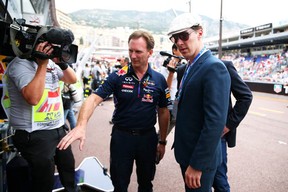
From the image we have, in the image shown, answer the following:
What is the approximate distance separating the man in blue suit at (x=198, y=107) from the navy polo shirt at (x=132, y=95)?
52 centimetres

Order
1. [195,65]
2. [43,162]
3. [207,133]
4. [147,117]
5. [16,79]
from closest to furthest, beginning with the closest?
[207,133] < [195,65] < [16,79] < [43,162] < [147,117]

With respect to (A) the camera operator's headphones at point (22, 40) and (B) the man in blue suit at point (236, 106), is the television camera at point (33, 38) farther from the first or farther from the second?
(B) the man in blue suit at point (236, 106)

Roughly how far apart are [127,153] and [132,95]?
527 millimetres

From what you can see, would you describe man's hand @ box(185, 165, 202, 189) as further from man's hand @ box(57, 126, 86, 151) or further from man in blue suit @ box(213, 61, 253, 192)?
man in blue suit @ box(213, 61, 253, 192)

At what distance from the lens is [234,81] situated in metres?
2.25

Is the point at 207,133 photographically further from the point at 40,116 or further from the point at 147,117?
the point at 40,116

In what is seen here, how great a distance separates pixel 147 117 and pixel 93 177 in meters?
1.48

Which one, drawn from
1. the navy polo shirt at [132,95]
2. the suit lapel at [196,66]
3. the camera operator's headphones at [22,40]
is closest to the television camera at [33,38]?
the camera operator's headphones at [22,40]

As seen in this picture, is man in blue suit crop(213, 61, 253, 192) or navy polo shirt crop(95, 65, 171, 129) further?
man in blue suit crop(213, 61, 253, 192)

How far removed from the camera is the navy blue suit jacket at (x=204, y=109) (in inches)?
55.7

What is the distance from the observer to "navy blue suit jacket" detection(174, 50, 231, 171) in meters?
1.41

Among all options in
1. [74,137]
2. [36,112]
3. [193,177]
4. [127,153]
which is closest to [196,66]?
[193,177]

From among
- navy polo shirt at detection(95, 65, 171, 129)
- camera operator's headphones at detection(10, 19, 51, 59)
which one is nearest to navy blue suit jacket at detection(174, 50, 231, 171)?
navy polo shirt at detection(95, 65, 171, 129)

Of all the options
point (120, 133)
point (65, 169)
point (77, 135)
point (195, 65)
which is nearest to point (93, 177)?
point (65, 169)
